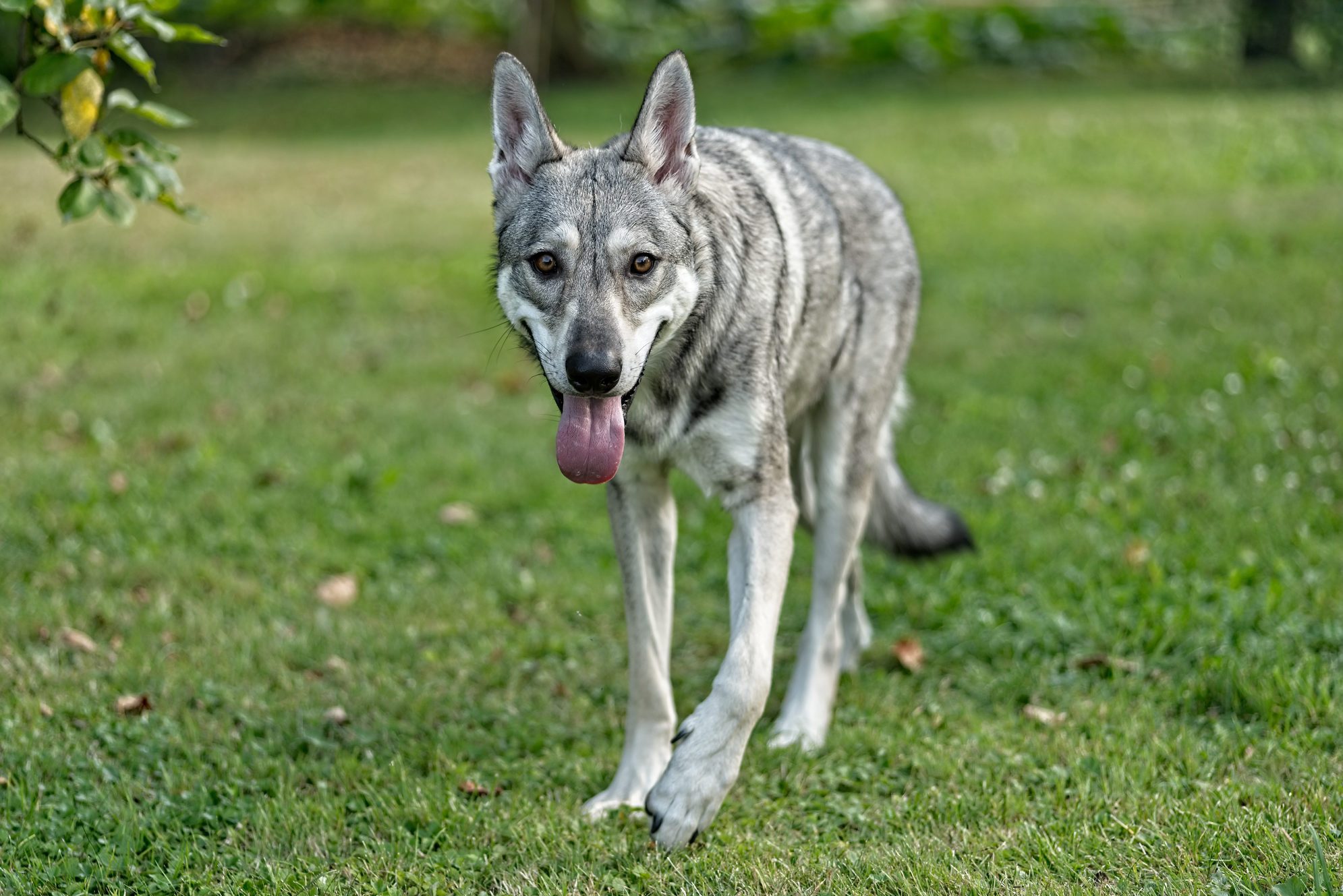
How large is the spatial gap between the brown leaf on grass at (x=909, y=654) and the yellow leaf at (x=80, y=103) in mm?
3383

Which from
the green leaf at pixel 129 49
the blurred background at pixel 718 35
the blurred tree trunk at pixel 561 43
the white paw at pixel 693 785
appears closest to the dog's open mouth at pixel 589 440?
the white paw at pixel 693 785

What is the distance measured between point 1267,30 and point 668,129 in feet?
58.6

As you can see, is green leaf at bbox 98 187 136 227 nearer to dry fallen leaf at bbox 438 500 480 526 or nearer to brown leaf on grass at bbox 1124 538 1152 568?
dry fallen leaf at bbox 438 500 480 526

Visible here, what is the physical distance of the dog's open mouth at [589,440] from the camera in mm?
3709

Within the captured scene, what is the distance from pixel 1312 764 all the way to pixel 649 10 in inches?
861

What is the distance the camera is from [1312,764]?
3.98 meters

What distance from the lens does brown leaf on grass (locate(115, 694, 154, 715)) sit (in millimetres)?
4570

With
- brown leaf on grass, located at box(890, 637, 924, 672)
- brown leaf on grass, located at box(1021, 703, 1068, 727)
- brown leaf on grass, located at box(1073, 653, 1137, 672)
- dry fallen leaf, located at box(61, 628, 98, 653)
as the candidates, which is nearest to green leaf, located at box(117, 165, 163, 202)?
dry fallen leaf, located at box(61, 628, 98, 653)

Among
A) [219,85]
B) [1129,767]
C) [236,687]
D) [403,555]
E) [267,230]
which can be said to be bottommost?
[219,85]

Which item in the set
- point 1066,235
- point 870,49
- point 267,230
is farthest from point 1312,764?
point 870,49

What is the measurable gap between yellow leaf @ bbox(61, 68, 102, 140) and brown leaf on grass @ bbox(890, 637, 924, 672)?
11.1 feet

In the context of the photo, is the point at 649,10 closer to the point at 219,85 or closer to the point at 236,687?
the point at 219,85

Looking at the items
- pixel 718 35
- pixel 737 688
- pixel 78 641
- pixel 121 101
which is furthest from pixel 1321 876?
pixel 718 35

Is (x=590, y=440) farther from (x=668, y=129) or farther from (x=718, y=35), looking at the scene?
(x=718, y=35)
